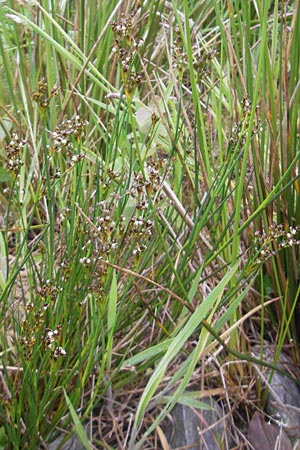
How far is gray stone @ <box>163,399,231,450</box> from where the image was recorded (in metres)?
1.09

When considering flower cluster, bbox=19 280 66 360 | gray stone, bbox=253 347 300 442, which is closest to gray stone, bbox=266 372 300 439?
gray stone, bbox=253 347 300 442

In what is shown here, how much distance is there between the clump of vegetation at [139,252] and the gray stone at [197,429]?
0.10 feet

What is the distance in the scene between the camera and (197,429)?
1113 millimetres

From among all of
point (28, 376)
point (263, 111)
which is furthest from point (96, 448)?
point (263, 111)

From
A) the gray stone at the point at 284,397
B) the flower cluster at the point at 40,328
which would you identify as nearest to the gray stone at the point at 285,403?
the gray stone at the point at 284,397

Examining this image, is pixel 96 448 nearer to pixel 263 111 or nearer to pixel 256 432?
pixel 256 432

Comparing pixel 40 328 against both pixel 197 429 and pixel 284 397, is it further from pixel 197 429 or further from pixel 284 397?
pixel 284 397

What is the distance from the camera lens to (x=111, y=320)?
0.94 m

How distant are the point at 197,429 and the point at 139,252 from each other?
40 centimetres

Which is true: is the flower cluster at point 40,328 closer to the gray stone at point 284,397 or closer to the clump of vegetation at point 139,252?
the clump of vegetation at point 139,252

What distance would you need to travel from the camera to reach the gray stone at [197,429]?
3.59ft

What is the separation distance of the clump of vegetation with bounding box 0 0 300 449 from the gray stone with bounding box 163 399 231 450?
0.03 metres

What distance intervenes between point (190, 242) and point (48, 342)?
27cm

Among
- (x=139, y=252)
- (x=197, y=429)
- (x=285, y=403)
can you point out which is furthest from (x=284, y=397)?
(x=139, y=252)
